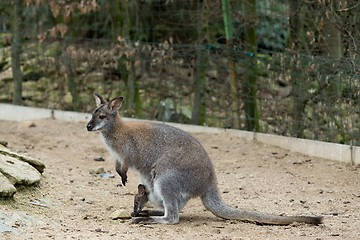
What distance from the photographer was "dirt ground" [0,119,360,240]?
5.33 metres

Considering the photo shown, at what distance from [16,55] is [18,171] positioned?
19.8 ft

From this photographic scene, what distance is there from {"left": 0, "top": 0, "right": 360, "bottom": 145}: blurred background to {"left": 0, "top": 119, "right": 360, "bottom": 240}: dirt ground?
605 millimetres

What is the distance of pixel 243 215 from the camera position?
226 inches

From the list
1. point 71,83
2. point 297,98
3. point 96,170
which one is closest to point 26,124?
point 71,83

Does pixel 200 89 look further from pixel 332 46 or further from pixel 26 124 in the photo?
pixel 26 124

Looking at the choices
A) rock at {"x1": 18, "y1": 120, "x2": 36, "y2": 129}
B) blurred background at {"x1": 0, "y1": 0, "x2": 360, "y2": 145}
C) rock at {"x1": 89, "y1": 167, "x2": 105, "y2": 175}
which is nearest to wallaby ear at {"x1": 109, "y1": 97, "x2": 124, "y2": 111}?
rock at {"x1": 89, "y1": 167, "x2": 105, "y2": 175}

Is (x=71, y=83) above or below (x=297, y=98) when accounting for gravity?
above

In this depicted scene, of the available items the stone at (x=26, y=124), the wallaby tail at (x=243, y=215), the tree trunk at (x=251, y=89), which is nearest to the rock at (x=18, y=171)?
the wallaby tail at (x=243, y=215)

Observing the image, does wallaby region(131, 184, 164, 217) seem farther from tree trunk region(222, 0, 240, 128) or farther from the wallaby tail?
tree trunk region(222, 0, 240, 128)

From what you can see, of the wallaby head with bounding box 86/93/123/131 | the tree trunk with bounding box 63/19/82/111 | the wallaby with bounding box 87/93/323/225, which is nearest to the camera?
the wallaby with bounding box 87/93/323/225

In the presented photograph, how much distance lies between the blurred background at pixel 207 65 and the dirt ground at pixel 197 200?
61cm

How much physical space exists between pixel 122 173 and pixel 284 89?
401 cm

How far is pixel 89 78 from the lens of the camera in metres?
11.6

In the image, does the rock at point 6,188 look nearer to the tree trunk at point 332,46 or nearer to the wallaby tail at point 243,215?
the wallaby tail at point 243,215
